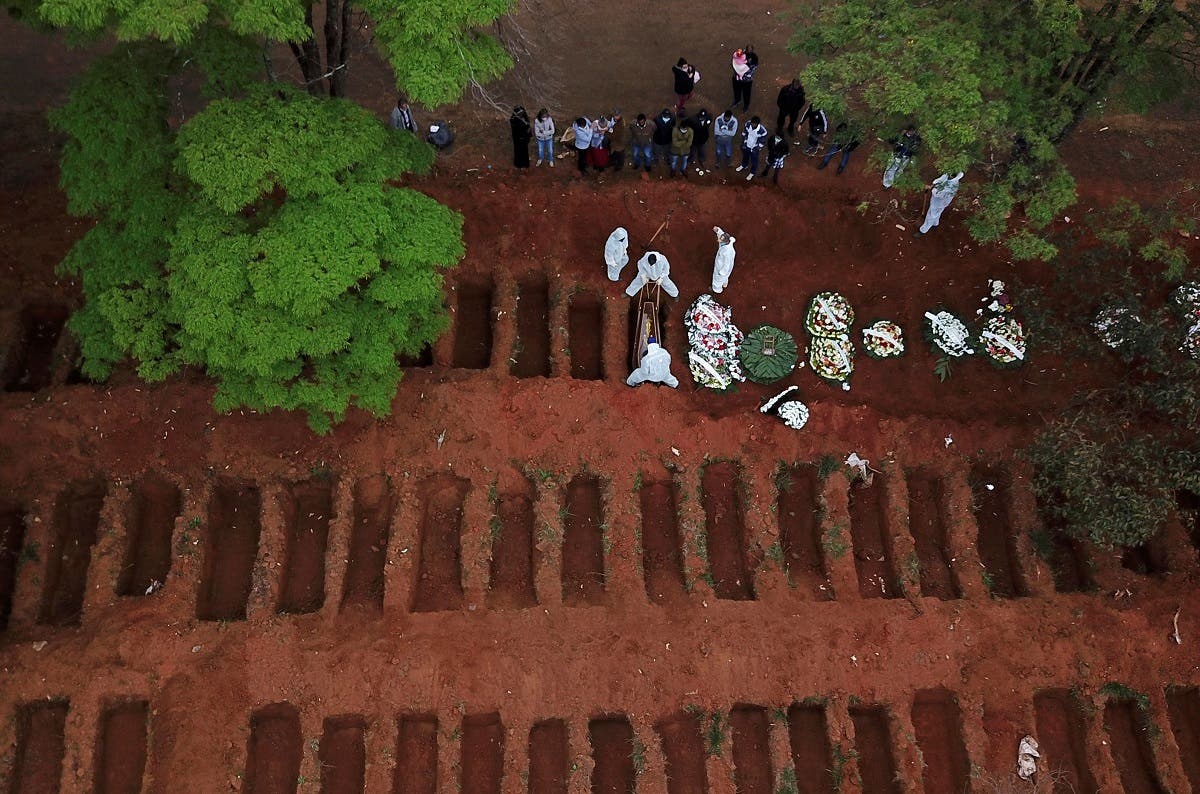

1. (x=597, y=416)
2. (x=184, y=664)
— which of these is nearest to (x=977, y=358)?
(x=597, y=416)

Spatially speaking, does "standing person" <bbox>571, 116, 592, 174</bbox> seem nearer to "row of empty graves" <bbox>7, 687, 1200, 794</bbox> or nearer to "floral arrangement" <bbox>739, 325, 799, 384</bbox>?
"floral arrangement" <bbox>739, 325, 799, 384</bbox>

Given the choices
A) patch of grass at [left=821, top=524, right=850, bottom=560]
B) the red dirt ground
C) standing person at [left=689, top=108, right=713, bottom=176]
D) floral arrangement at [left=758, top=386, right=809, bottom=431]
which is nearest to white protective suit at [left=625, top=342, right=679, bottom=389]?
the red dirt ground

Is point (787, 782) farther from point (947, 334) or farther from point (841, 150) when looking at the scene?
point (841, 150)

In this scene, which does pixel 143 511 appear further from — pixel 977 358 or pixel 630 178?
pixel 977 358

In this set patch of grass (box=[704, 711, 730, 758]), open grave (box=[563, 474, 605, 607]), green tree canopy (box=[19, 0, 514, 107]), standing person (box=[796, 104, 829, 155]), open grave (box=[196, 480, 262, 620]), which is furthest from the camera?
standing person (box=[796, 104, 829, 155])

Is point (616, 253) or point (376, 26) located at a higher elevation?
point (376, 26)

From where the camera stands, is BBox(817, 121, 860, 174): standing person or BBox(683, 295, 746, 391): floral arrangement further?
BBox(817, 121, 860, 174): standing person

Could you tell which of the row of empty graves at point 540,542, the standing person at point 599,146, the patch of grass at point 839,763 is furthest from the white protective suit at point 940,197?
the patch of grass at point 839,763

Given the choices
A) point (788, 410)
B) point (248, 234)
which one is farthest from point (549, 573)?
point (248, 234)
